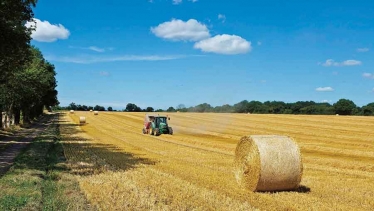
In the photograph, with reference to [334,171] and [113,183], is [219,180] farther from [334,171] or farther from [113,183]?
[334,171]

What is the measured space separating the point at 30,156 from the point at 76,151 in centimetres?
292

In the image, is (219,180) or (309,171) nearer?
(219,180)

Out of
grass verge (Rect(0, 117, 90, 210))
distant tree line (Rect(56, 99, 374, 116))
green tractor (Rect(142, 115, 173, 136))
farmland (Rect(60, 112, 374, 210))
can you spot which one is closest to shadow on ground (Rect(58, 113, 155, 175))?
farmland (Rect(60, 112, 374, 210))

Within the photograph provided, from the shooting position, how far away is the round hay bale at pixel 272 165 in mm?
12383

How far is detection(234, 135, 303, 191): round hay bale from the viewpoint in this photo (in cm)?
1238

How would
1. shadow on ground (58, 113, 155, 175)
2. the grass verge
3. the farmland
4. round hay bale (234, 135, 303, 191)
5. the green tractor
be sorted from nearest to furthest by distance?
the grass verge → the farmland → round hay bale (234, 135, 303, 191) → shadow on ground (58, 113, 155, 175) → the green tractor

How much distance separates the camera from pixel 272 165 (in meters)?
12.5

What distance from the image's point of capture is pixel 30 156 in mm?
20203

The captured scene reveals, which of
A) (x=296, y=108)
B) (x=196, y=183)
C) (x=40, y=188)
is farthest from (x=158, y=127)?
(x=296, y=108)

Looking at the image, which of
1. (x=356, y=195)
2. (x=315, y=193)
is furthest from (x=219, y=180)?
(x=356, y=195)

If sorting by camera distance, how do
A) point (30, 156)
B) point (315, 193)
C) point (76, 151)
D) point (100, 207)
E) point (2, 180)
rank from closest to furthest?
point (100, 207) → point (315, 193) → point (2, 180) → point (30, 156) → point (76, 151)

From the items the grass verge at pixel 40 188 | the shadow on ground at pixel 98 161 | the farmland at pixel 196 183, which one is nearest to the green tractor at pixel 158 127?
the farmland at pixel 196 183

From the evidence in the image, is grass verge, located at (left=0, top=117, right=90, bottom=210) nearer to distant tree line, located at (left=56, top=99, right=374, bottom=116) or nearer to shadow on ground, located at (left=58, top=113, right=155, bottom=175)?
shadow on ground, located at (left=58, top=113, right=155, bottom=175)

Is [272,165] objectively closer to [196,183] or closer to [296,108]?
[196,183]
